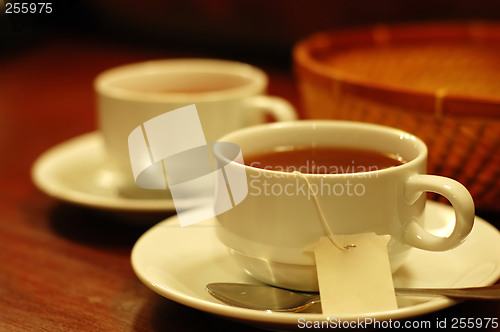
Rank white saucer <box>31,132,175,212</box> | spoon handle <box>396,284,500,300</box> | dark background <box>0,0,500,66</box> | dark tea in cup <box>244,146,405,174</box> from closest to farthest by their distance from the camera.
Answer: spoon handle <box>396,284,500,300</box>
dark tea in cup <box>244,146,405,174</box>
white saucer <box>31,132,175,212</box>
dark background <box>0,0,500,66</box>

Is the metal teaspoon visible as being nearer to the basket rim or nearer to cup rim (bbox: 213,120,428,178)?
A: cup rim (bbox: 213,120,428,178)

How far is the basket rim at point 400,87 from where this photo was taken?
2.13 feet

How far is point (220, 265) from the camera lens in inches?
24.0

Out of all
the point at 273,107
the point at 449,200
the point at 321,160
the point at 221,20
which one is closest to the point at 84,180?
the point at 273,107

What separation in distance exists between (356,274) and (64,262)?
13.6 inches

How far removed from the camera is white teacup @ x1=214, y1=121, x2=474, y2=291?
1.65 feet

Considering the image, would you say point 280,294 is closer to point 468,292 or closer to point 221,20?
point 468,292

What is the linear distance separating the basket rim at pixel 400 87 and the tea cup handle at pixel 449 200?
0.54ft

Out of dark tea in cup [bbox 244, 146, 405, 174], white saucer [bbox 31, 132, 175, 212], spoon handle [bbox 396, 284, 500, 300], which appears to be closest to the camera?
spoon handle [bbox 396, 284, 500, 300]

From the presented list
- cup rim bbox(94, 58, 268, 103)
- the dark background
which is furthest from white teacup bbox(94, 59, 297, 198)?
the dark background

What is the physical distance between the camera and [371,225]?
1.70ft

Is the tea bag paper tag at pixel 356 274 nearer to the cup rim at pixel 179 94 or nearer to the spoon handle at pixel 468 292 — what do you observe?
the spoon handle at pixel 468 292

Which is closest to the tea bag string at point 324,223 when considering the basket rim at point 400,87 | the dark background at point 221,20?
the basket rim at point 400,87

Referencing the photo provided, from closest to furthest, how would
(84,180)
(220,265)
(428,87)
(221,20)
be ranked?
(220,265)
(84,180)
(428,87)
(221,20)
